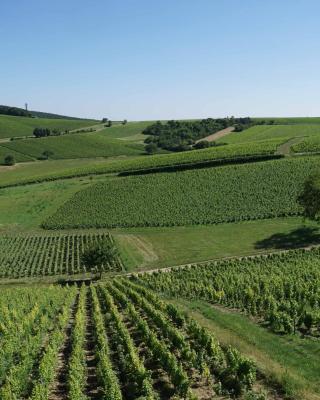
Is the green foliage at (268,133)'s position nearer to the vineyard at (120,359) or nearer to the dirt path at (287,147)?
the dirt path at (287,147)

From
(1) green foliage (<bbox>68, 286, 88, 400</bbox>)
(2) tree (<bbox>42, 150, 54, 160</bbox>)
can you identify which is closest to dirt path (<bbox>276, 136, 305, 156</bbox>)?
(2) tree (<bbox>42, 150, 54, 160</bbox>)

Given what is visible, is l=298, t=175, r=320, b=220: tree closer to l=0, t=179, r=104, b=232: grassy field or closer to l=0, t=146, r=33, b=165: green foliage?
l=0, t=179, r=104, b=232: grassy field

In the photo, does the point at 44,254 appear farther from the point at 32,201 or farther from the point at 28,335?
the point at 28,335

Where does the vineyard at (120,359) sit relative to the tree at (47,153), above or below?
below

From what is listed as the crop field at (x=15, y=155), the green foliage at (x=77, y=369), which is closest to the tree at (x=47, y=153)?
the crop field at (x=15, y=155)

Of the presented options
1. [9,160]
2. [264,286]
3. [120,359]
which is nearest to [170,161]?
[9,160]

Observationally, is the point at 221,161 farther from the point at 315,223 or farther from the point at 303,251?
the point at 303,251
